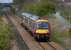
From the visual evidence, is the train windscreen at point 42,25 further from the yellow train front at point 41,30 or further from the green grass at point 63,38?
the green grass at point 63,38

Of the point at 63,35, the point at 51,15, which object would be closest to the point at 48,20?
the point at 51,15

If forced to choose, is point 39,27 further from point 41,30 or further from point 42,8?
point 42,8

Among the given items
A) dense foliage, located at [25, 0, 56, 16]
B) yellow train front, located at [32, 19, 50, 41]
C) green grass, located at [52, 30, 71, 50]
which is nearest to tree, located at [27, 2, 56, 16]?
dense foliage, located at [25, 0, 56, 16]

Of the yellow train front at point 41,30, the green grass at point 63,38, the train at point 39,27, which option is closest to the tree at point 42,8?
the train at point 39,27

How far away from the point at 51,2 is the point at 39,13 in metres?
0.48

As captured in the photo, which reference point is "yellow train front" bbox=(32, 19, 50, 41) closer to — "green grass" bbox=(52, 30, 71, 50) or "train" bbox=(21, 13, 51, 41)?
"train" bbox=(21, 13, 51, 41)

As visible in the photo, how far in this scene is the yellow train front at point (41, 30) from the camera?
275 inches

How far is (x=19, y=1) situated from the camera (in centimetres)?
780

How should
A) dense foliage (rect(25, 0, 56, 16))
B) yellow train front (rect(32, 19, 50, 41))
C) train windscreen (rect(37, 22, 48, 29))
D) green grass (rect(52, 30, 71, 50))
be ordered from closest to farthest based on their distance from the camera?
green grass (rect(52, 30, 71, 50)), yellow train front (rect(32, 19, 50, 41)), train windscreen (rect(37, 22, 48, 29)), dense foliage (rect(25, 0, 56, 16))

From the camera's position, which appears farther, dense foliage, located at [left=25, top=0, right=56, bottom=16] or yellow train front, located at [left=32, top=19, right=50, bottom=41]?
Result: dense foliage, located at [left=25, top=0, right=56, bottom=16]

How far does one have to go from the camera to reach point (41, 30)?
7.10 meters

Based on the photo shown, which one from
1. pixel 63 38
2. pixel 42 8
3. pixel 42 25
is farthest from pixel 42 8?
pixel 63 38

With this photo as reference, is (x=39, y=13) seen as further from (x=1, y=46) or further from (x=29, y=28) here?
(x=1, y=46)

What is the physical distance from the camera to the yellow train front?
6.99 meters
